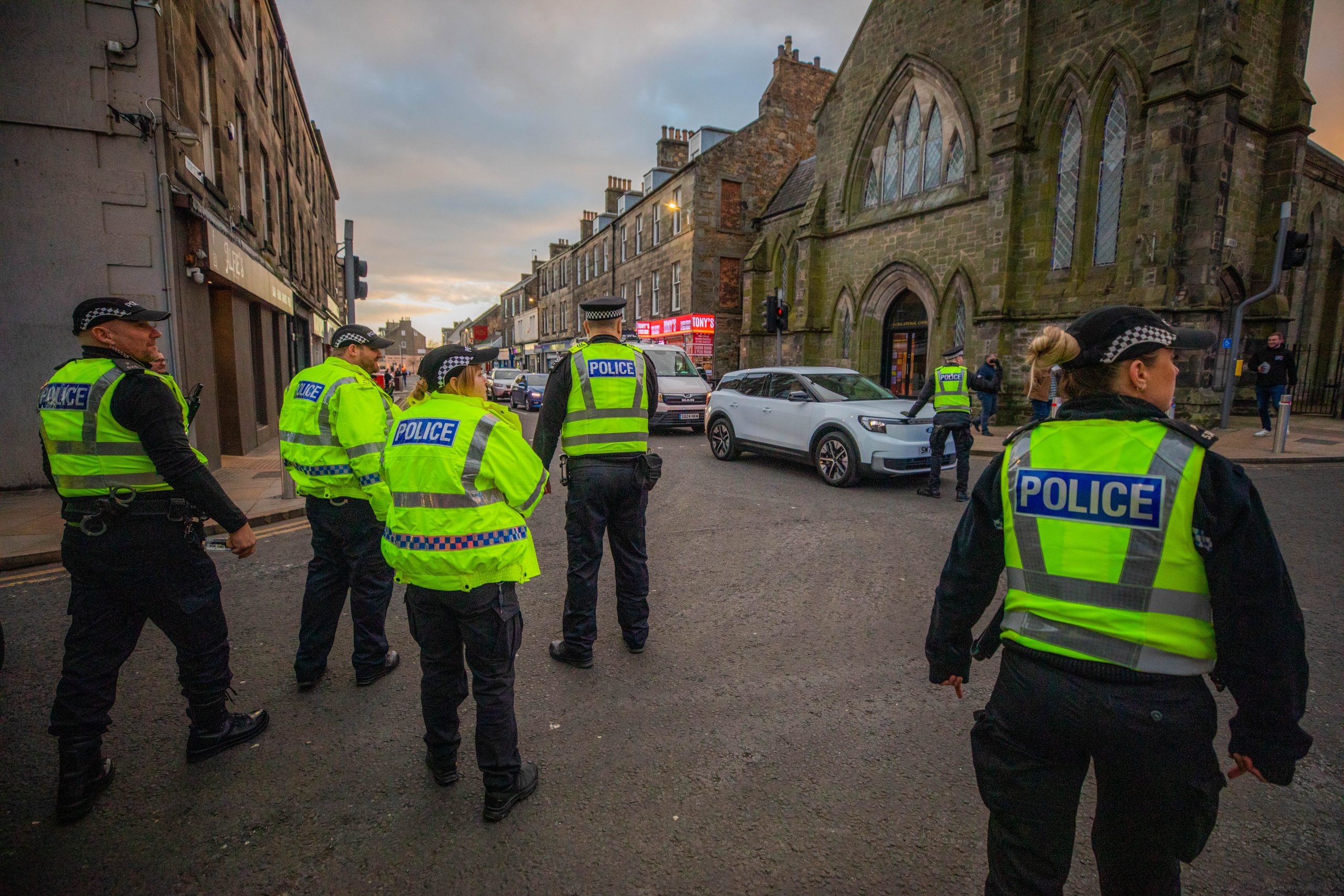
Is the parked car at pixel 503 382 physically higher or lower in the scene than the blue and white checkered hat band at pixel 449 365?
lower

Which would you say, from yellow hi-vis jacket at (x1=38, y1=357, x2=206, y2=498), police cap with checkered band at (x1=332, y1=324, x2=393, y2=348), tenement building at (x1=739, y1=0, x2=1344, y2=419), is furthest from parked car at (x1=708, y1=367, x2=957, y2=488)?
tenement building at (x1=739, y1=0, x2=1344, y2=419)

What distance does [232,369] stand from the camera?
37.1 ft

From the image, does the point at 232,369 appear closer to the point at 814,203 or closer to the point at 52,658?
the point at 52,658

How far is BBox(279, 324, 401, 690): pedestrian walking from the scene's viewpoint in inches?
131

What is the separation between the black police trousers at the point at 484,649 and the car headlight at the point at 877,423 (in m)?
6.63

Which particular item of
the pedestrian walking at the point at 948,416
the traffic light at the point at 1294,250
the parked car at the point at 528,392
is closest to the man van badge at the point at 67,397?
the pedestrian walking at the point at 948,416

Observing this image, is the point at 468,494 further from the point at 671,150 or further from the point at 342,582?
the point at 671,150

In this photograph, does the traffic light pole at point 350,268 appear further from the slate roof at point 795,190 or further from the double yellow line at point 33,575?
the slate roof at point 795,190

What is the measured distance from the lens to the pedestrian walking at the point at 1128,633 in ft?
4.79

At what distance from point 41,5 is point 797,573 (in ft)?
34.0

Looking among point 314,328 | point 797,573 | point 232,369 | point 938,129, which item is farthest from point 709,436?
point 314,328

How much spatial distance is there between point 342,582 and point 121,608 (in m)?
0.96

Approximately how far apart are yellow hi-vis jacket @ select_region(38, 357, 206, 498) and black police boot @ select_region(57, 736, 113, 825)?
98 cm

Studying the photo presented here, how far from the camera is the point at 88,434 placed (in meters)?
2.59
